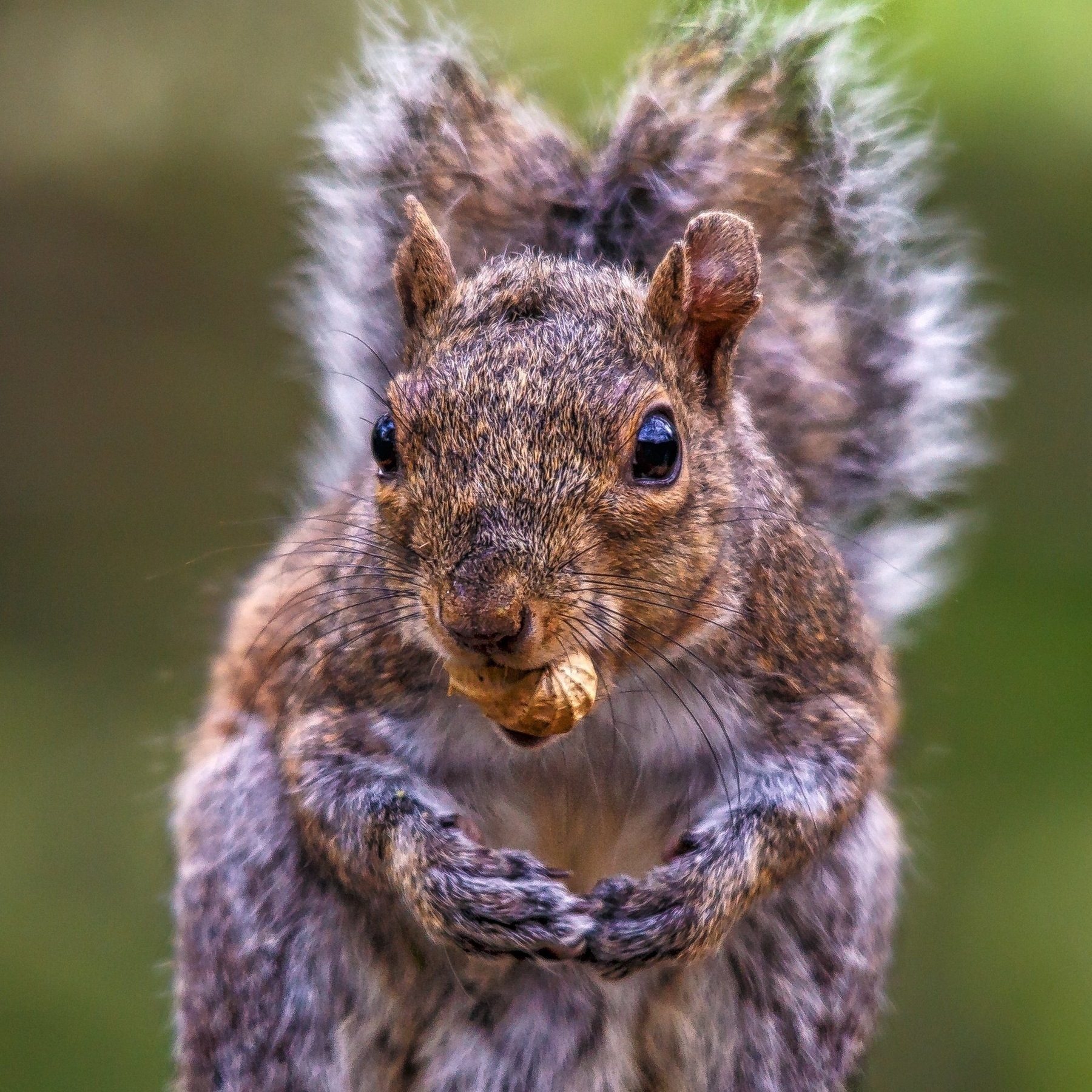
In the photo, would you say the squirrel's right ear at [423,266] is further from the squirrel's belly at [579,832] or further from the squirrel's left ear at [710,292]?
the squirrel's belly at [579,832]

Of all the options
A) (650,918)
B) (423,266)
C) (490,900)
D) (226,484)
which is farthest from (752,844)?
(226,484)

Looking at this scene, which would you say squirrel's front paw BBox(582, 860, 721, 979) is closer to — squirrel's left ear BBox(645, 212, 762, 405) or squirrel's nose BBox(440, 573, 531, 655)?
squirrel's nose BBox(440, 573, 531, 655)

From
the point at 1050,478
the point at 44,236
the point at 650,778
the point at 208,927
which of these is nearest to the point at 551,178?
the point at 650,778

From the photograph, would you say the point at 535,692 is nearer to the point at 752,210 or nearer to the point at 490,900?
the point at 490,900

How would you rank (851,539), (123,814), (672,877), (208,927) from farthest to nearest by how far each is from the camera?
(123,814), (851,539), (208,927), (672,877)

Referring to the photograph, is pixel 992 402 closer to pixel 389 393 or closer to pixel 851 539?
pixel 851 539

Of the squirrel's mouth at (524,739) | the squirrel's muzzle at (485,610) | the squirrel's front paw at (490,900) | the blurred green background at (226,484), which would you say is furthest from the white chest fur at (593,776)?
the blurred green background at (226,484)

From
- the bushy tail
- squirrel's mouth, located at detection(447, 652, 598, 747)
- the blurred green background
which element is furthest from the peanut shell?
the blurred green background
